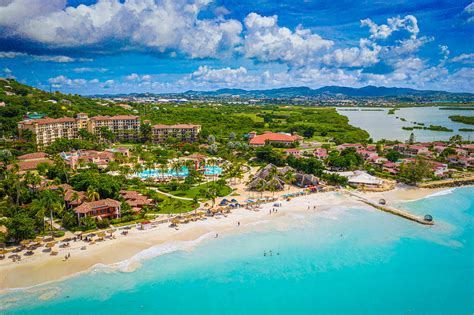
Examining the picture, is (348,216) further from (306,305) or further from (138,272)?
(138,272)

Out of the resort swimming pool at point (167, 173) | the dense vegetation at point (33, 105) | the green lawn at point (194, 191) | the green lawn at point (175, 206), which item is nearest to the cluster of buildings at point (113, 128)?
the dense vegetation at point (33, 105)

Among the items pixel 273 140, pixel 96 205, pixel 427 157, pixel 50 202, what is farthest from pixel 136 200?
pixel 427 157

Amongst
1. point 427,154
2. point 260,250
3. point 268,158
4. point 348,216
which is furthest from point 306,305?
point 427,154

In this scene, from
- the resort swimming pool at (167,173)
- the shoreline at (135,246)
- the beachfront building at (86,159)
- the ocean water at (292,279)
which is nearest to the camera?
the ocean water at (292,279)

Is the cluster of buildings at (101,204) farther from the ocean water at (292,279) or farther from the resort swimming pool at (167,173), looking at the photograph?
the resort swimming pool at (167,173)

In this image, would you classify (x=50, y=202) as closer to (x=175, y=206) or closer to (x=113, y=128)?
(x=175, y=206)
